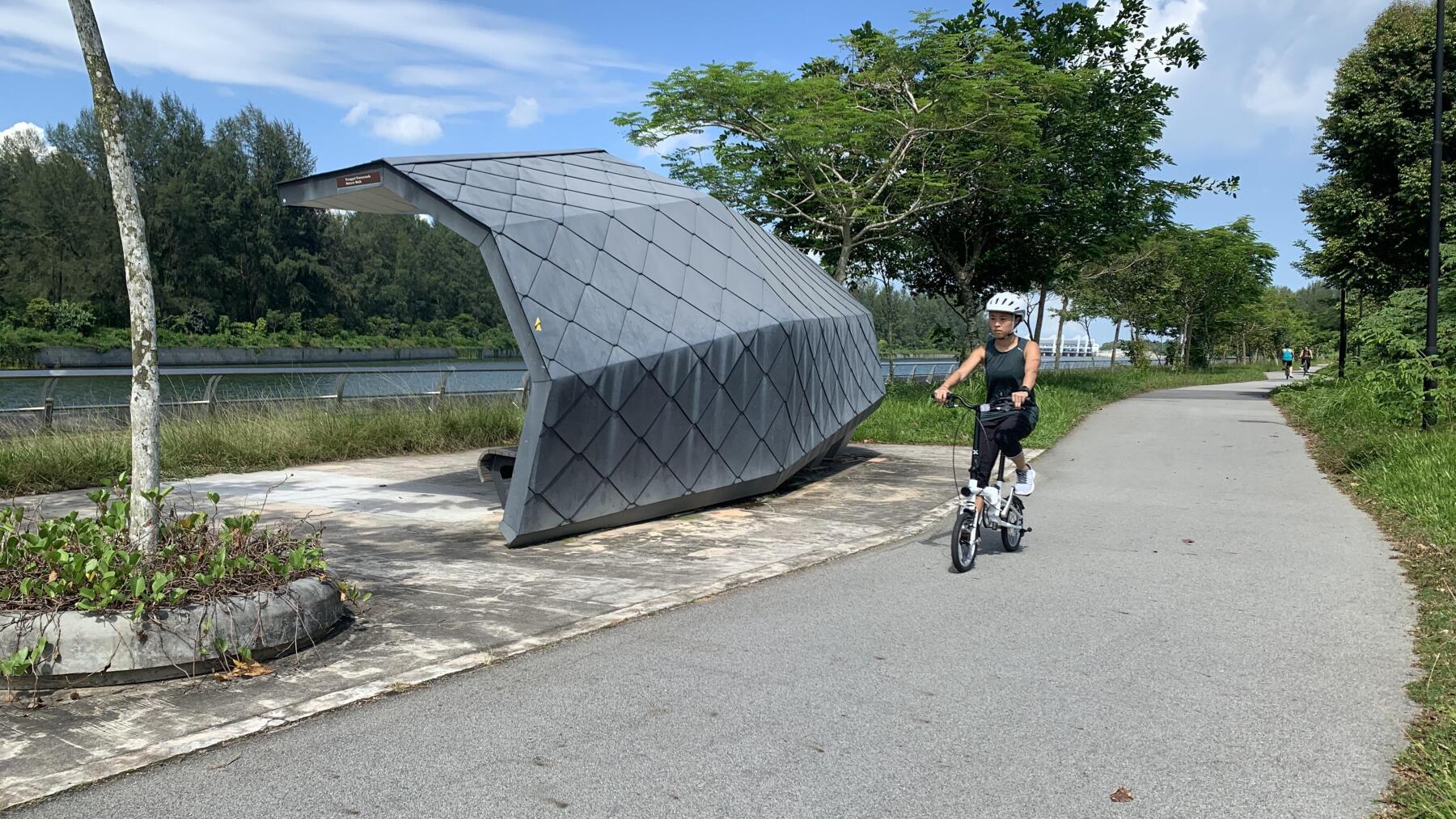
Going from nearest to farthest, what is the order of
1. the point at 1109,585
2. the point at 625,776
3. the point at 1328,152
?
1. the point at 625,776
2. the point at 1109,585
3. the point at 1328,152

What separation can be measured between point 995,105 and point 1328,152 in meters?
12.7

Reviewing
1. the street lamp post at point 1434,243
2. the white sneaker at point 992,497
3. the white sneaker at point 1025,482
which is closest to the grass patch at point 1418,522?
the street lamp post at point 1434,243

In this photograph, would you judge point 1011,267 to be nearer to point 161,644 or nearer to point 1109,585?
point 1109,585

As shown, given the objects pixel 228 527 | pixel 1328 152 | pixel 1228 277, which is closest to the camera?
pixel 228 527

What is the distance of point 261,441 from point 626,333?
677cm

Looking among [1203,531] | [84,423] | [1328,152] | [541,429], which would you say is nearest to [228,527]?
[541,429]

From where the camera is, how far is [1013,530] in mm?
7574

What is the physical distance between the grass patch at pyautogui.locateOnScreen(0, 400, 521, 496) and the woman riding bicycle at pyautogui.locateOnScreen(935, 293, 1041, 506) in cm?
870

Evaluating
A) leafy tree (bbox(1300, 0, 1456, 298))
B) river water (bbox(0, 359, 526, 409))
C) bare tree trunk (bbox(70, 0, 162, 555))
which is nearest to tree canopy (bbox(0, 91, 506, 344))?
river water (bbox(0, 359, 526, 409))

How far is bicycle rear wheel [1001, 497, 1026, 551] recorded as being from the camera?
7531mm

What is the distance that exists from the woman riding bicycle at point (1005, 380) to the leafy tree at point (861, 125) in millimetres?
12188

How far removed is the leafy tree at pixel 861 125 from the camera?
1875 cm

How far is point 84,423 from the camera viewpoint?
12570 millimetres

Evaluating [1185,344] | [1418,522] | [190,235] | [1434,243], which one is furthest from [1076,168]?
[190,235]
